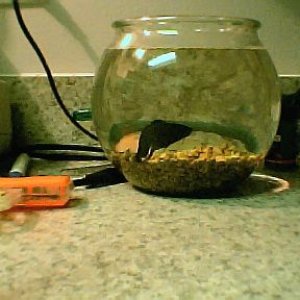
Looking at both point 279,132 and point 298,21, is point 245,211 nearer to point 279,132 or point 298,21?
point 279,132

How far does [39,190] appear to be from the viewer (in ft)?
2.02

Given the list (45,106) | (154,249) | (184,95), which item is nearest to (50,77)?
(45,106)

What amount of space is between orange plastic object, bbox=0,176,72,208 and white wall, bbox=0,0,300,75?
0.33m

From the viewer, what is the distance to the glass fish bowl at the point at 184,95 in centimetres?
68

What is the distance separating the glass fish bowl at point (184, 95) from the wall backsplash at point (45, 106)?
19cm

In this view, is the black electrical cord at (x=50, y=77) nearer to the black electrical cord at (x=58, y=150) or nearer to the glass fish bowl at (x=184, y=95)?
the black electrical cord at (x=58, y=150)

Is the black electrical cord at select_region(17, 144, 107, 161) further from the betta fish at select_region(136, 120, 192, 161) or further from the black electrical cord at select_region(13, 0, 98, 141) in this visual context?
the betta fish at select_region(136, 120, 192, 161)

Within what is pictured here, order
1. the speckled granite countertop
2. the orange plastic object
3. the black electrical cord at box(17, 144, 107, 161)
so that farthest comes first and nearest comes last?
the black electrical cord at box(17, 144, 107, 161) → the orange plastic object → the speckled granite countertop

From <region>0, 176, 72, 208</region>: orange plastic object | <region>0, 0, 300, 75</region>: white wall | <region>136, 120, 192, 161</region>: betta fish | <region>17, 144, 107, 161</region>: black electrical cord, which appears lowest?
<region>17, 144, 107, 161</region>: black electrical cord

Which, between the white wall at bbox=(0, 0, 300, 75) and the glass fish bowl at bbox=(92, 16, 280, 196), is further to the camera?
the white wall at bbox=(0, 0, 300, 75)

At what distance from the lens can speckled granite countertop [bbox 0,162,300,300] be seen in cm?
42

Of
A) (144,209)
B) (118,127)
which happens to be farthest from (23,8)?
(144,209)

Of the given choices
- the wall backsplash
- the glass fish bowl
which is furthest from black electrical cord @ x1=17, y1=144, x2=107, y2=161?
the glass fish bowl

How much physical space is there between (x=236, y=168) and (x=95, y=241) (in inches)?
8.1
